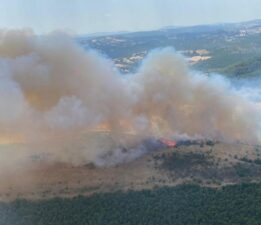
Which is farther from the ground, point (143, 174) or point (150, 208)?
point (150, 208)

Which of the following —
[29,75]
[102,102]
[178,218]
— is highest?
[29,75]

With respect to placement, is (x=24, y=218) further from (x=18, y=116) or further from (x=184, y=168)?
(x=184, y=168)

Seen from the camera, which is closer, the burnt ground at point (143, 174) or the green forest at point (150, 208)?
the green forest at point (150, 208)

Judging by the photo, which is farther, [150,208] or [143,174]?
[143,174]

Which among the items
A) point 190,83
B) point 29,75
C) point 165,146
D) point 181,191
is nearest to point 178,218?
point 181,191
